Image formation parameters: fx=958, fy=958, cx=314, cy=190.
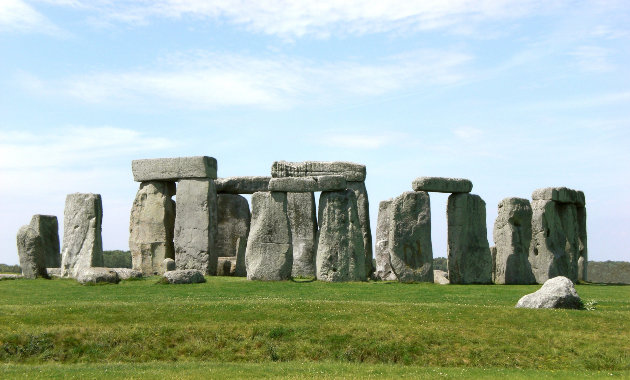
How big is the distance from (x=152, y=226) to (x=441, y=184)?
37.2ft

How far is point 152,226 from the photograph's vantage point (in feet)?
119

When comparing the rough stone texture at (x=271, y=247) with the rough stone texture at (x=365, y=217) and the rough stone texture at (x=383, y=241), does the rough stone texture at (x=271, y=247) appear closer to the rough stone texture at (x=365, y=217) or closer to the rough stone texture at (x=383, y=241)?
the rough stone texture at (x=383, y=241)

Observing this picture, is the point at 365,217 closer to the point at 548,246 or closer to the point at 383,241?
the point at 383,241

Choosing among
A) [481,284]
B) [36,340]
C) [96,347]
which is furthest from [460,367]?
[481,284]

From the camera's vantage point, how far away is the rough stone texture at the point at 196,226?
34.2m

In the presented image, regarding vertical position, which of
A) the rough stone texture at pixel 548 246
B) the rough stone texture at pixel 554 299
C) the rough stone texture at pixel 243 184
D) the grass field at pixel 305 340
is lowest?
the grass field at pixel 305 340

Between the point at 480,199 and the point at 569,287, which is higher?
the point at 480,199

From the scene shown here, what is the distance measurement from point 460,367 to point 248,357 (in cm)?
411

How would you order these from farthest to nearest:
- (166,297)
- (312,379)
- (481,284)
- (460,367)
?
(481,284)
(166,297)
(460,367)
(312,379)

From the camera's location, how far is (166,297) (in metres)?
23.7

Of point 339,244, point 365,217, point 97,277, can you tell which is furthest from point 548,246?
point 97,277

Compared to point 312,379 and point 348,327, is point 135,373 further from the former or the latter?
point 348,327

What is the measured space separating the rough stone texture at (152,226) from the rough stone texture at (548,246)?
13439 millimetres

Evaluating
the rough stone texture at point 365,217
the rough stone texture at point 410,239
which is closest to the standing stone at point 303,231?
the rough stone texture at point 365,217
